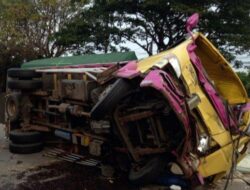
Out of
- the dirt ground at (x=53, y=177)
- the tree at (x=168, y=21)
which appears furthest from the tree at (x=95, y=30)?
the dirt ground at (x=53, y=177)

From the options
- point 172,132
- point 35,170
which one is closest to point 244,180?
point 172,132

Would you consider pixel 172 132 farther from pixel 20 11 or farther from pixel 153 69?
pixel 20 11

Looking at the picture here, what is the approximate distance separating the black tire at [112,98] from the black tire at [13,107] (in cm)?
348

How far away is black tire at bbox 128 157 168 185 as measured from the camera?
5125 millimetres

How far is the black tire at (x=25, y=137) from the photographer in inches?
305

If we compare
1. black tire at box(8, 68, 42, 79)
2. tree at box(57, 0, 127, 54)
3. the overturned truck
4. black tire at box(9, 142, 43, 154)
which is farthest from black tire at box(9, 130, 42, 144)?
tree at box(57, 0, 127, 54)

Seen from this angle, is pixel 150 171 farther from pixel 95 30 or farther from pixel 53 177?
pixel 95 30

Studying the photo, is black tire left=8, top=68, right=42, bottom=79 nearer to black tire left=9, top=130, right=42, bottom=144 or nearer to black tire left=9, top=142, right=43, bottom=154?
black tire left=9, top=130, right=42, bottom=144

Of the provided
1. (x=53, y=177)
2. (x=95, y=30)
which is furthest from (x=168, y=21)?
(x=53, y=177)

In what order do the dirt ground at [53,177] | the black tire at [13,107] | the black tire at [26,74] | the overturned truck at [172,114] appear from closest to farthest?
the overturned truck at [172,114] → the dirt ground at [53,177] → the black tire at [26,74] → the black tire at [13,107]

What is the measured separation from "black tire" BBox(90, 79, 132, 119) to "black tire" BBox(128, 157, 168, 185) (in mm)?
851

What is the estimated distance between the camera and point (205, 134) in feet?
16.7

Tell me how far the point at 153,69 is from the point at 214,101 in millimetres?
965

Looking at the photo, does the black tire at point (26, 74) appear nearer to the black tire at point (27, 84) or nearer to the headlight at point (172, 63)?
the black tire at point (27, 84)
